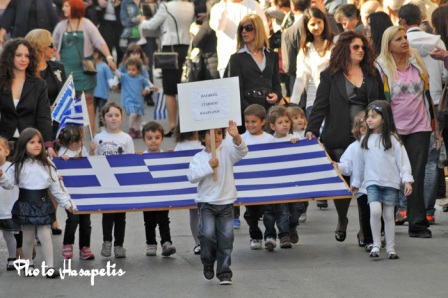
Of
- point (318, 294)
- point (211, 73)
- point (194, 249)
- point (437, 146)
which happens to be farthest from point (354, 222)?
point (211, 73)

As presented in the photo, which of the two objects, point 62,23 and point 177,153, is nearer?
point 177,153

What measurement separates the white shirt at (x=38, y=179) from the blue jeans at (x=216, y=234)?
1.20 metres

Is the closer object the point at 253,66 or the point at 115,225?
the point at 115,225

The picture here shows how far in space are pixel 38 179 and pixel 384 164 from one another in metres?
3.00

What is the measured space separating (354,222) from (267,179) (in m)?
1.85

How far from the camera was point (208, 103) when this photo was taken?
10.7 metres

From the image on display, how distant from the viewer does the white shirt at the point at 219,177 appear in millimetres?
10438

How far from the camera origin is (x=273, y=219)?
12086 millimetres

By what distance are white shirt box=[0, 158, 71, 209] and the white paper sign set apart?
3.81ft

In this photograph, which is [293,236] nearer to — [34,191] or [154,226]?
[154,226]

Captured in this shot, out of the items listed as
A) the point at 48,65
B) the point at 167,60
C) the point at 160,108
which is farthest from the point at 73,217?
the point at 160,108

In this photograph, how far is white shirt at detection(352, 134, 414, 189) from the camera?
37.6 ft

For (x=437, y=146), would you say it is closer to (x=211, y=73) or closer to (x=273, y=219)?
(x=273, y=219)

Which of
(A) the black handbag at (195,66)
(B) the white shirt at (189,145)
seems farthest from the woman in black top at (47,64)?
(A) the black handbag at (195,66)
